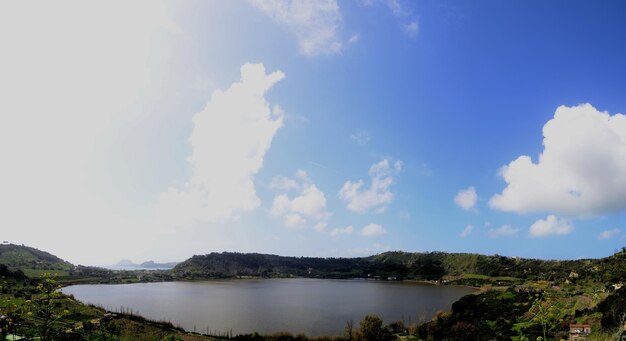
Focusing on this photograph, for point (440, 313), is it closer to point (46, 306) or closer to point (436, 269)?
point (46, 306)

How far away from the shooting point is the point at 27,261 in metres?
134

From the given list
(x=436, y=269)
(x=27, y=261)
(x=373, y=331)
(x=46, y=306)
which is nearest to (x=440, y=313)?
(x=373, y=331)

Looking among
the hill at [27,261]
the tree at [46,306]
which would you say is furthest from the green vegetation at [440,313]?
the hill at [27,261]

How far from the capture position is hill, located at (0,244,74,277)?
11709 cm

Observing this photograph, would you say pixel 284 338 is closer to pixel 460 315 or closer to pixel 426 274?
pixel 460 315

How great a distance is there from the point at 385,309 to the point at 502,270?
3744 inches

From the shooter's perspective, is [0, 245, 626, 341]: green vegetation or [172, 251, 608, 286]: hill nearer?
[0, 245, 626, 341]: green vegetation

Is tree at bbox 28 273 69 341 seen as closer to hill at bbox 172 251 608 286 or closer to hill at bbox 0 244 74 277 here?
hill at bbox 0 244 74 277

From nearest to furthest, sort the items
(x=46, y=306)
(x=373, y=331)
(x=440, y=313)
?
(x=46, y=306) < (x=373, y=331) < (x=440, y=313)

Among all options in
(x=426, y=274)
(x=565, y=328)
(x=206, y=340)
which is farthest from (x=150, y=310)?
(x=426, y=274)

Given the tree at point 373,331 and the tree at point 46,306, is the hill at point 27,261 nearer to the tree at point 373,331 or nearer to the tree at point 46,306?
the tree at point 373,331

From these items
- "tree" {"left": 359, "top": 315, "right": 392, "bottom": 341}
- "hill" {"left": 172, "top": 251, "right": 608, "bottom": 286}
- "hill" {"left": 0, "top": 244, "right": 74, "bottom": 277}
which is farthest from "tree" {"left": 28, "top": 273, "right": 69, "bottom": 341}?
"hill" {"left": 172, "top": 251, "right": 608, "bottom": 286}

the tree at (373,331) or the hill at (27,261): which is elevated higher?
the hill at (27,261)

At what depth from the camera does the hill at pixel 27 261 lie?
117 meters
